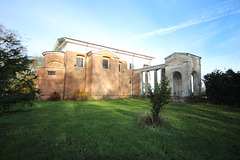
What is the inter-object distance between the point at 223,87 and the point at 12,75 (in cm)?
1444

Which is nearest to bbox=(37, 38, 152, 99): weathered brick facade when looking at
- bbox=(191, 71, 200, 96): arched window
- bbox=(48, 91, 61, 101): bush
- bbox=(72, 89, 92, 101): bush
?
bbox=(48, 91, 61, 101): bush

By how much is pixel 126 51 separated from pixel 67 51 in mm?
11054

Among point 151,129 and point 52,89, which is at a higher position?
point 52,89

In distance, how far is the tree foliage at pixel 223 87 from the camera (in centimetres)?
1010

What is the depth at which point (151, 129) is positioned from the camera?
178 inches

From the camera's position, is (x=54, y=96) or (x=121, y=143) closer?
(x=121, y=143)

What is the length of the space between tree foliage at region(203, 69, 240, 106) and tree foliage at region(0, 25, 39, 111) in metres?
14.0

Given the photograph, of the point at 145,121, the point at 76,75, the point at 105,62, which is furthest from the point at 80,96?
the point at 145,121

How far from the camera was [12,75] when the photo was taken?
344cm

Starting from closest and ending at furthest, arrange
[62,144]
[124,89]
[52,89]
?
[62,144], [52,89], [124,89]

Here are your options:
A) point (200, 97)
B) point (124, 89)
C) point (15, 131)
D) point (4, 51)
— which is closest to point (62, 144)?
point (15, 131)

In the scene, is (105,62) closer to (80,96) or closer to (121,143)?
(80,96)

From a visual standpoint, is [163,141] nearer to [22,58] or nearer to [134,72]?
[22,58]

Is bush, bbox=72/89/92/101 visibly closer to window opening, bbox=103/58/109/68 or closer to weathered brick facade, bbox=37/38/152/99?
weathered brick facade, bbox=37/38/152/99
